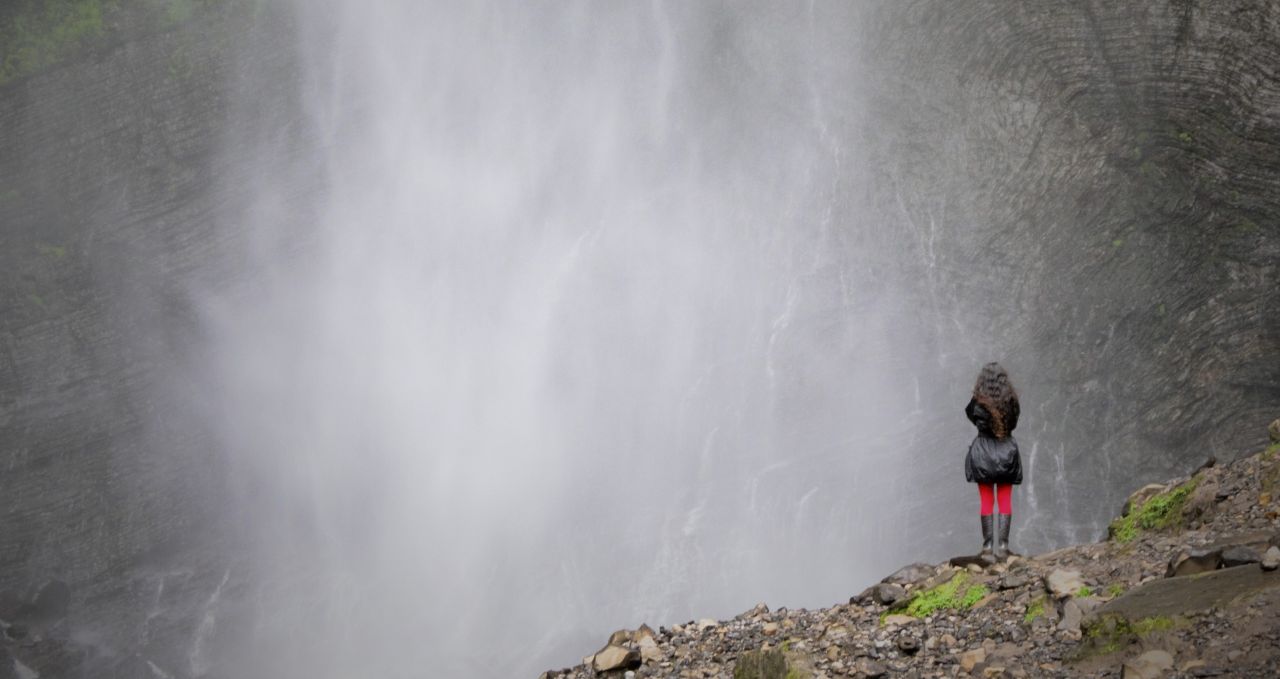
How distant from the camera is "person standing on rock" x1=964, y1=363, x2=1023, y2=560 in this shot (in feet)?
35.5

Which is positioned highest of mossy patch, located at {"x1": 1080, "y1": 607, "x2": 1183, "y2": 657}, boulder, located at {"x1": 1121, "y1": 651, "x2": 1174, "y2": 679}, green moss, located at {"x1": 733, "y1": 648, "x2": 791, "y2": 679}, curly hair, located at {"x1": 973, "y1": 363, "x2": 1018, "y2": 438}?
curly hair, located at {"x1": 973, "y1": 363, "x2": 1018, "y2": 438}

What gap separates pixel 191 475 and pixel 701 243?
47.8 ft

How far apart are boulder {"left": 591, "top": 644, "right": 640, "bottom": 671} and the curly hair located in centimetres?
373

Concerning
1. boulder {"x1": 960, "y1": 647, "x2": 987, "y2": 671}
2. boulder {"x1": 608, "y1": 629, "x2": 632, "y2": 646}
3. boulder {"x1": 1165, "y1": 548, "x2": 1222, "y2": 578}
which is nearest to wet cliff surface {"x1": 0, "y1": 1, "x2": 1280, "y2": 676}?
boulder {"x1": 608, "y1": 629, "x2": 632, "y2": 646}

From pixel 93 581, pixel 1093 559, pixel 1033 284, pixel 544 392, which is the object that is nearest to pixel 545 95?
pixel 544 392

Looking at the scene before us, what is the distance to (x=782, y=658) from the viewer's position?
9094 mm

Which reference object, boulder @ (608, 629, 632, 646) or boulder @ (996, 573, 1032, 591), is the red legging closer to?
boulder @ (996, 573, 1032, 591)

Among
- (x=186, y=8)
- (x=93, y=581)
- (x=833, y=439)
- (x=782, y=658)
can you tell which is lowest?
(x=782, y=658)

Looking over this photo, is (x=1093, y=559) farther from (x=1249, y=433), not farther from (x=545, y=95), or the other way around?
(x=545, y=95)

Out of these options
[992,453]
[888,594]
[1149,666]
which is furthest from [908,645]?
[992,453]

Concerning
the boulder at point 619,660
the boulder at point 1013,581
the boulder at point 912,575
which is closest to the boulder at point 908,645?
the boulder at point 1013,581

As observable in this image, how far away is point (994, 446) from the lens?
1091cm

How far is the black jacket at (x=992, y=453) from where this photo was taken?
10898 millimetres

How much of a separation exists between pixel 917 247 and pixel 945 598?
21.3m
